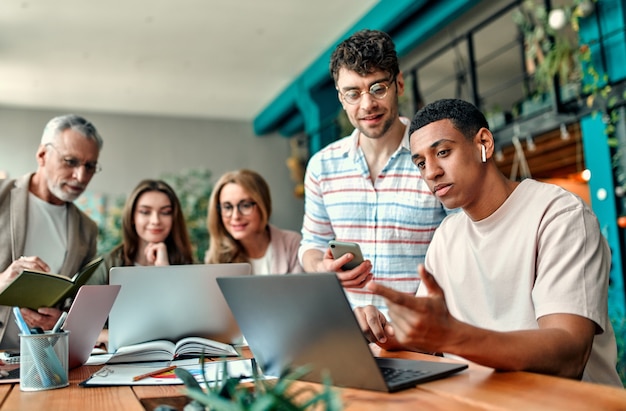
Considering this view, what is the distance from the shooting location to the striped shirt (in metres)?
2.21

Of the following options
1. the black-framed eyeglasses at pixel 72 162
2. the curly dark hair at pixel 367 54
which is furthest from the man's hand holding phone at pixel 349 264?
the black-framed eyeglasses at pixel 72 162

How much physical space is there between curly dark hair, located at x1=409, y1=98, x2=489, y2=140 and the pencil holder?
102cm

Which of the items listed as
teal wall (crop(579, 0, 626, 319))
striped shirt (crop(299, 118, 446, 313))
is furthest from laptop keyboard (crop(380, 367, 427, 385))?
teal wall (crop(579, 0, 626, 319))

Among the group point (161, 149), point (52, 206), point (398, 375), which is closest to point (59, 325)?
point (398, 375)

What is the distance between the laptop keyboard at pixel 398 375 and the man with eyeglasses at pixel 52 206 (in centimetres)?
175

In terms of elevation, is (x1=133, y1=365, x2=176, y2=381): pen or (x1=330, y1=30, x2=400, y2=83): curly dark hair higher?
(x1=330, y1=30, x2=400, y2=83): curly dark hair

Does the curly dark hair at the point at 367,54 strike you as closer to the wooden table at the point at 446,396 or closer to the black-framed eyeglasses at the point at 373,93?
the black-framed eyeglasses at the point at 373,93

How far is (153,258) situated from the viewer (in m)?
3.01

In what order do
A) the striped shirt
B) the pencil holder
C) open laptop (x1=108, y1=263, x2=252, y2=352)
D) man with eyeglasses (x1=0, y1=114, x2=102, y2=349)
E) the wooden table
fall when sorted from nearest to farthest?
the wooden table → the pencil holder → open laptop (x1=108, y1=263, x2=252, y2=352) → the striped shirt → man with eyeglasses (x1=0, y1=114, x2=102, y2=349)

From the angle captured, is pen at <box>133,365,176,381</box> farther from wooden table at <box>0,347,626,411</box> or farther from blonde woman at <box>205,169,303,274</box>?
blonde woman at <box>205,169,303,274</box>

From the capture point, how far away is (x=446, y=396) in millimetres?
1058

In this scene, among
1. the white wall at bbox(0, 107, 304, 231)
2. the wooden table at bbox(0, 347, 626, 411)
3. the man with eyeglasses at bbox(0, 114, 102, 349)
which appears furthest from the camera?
the white wall at bbox(0, 107, 304, 231)

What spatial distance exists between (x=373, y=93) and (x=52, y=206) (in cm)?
152

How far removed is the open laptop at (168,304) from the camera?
1760 mm
